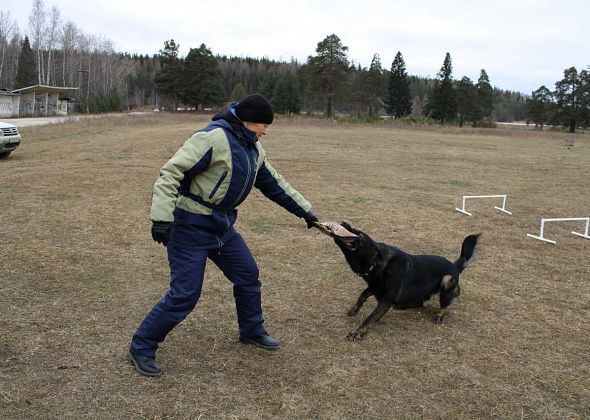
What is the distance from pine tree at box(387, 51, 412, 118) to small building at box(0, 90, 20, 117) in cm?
3859

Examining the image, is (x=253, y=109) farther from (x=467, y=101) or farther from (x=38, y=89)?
(x=467, y=101)

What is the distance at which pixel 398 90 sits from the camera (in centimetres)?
5800

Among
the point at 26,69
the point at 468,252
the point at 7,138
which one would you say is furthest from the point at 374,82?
the point at 468,252

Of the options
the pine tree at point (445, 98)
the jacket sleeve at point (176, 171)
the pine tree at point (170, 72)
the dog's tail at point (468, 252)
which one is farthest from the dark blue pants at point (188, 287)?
the pine tree at point (170, 72)

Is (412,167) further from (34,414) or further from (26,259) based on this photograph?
(34,414)

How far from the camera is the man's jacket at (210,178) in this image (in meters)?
2.93

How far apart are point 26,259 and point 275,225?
3445 millimetres

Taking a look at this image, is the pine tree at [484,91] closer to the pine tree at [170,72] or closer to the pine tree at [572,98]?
the pine tree at [572,98]

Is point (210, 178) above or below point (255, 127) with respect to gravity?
below

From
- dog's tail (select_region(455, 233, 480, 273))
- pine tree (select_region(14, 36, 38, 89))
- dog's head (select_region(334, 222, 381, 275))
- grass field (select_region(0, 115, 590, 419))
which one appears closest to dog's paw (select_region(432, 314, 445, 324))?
grass field (select_region(0, 115, 590, 419))

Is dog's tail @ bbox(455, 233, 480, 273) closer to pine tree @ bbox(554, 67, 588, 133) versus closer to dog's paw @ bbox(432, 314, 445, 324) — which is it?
dog's paw @ bbox(432, 314, 445, 324)

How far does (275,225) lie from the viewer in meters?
7.64

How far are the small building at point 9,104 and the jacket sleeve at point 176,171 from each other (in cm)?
4684

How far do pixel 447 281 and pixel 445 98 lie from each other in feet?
168
